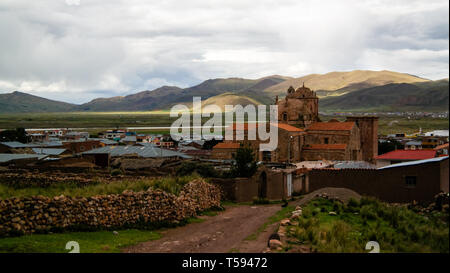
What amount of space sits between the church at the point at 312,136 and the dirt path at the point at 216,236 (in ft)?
89.3

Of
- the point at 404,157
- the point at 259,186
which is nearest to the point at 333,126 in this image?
the point at 404,157

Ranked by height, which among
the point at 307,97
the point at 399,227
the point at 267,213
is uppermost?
the point at 307,97

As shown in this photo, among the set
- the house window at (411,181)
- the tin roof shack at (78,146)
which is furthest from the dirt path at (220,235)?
the tin roof shack at (78,146)

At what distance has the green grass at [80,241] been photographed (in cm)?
950

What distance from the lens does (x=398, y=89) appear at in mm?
162000

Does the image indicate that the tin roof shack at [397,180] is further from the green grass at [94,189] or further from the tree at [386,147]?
the tree at [386,147]

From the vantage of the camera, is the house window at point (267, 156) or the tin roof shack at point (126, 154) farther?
the house window at point (267, 156)

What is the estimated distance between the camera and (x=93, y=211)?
12.2m

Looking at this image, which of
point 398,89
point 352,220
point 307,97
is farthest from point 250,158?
point 398,89

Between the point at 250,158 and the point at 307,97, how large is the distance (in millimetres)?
32504

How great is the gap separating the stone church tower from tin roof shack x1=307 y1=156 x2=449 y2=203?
27947 mm
